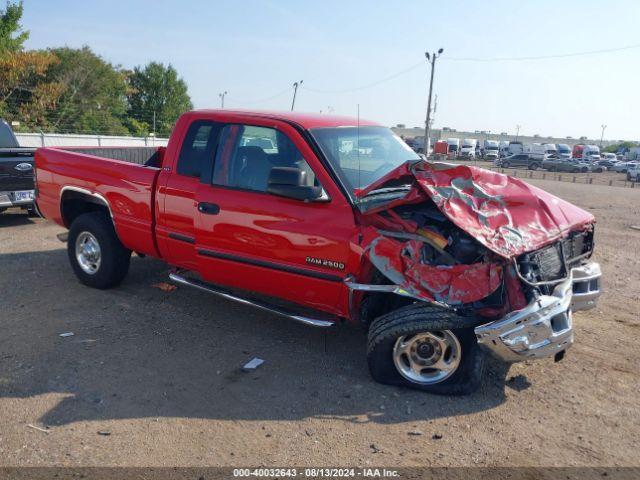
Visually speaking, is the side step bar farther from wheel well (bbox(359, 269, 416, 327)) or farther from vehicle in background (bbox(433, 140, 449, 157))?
vehicle in background (bbox(433, 140, 449, 157))

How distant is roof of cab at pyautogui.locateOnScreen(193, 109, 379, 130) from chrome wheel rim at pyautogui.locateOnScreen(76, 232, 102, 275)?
2.00 m

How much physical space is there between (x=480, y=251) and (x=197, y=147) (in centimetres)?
271

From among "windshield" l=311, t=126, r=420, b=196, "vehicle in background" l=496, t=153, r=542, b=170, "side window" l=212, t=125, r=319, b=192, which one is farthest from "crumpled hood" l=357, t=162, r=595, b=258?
"vehicle in background" l=496, t=153, r=542, b=170

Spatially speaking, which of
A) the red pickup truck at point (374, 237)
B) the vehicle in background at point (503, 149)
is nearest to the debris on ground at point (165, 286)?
the red pickup truck at point (374, 237)

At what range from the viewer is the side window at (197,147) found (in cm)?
494

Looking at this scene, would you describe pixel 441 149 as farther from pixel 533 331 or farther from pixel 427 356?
pixel 533 331

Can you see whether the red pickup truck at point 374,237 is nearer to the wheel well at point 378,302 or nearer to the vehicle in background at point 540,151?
the wheel well at point 378,302

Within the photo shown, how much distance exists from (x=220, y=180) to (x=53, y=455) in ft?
8.07

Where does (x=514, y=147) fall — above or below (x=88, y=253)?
above

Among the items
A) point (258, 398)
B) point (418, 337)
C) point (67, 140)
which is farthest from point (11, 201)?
point (67, 140)

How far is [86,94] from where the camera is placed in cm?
3722

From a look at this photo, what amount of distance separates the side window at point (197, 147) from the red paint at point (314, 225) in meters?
0.07

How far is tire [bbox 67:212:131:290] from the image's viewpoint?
5.87 metres

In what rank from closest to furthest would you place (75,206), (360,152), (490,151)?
(360,152) < (75,206) < (490,151)
